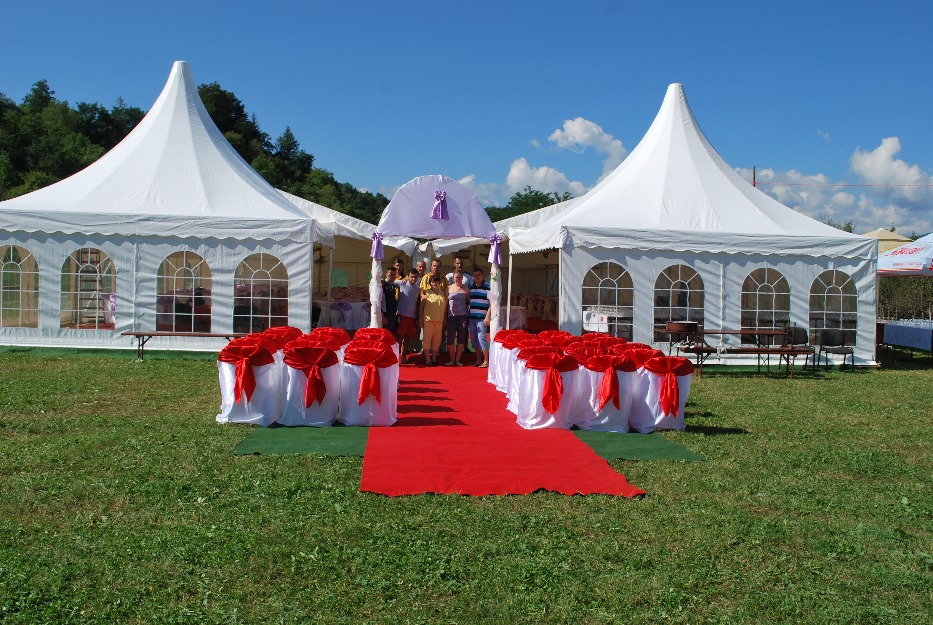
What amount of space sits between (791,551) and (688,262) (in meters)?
8.68

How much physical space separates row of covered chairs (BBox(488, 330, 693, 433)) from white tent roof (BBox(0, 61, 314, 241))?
6.30 m

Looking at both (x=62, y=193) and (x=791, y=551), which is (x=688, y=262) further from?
(x=62, y=193)

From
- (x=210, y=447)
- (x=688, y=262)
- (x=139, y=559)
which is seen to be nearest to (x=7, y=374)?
(x=210, y=447)

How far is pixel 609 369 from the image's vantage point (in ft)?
23.4

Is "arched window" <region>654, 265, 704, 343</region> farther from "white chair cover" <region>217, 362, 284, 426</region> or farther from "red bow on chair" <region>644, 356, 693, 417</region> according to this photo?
"white chair cover" <region>217, 362, 284, 426</region>

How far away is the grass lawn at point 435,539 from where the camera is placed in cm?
331

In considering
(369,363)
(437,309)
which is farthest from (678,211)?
(369,363)

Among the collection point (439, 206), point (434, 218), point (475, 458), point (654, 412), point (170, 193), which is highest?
point (170, 193)

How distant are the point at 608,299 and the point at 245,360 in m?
6.79

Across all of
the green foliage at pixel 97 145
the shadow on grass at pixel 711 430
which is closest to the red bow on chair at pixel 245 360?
the shadow on grass at pixel 711 430

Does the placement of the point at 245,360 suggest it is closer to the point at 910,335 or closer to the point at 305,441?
the point at 305,441

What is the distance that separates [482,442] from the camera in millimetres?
6371

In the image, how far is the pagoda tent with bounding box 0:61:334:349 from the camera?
1214cm

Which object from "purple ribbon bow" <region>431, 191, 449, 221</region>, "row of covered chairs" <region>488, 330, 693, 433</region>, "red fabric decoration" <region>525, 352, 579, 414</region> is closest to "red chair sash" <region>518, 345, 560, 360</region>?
"row of covered chairs" <region>488, 330, 693, 433</region>
